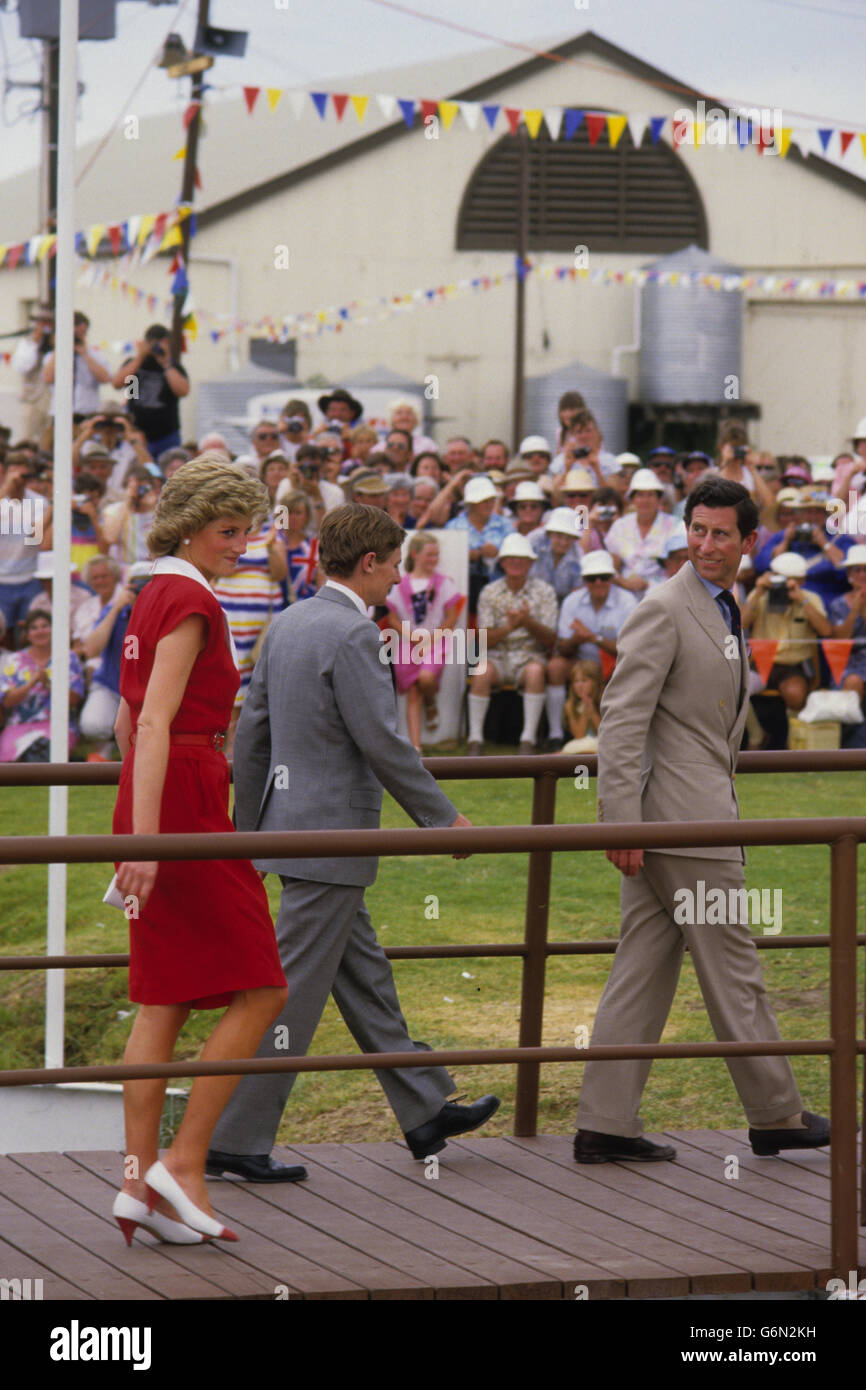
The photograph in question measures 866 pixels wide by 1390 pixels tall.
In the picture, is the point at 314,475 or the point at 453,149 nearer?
the point at 314,475

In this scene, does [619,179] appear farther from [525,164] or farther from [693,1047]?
[693,1047]

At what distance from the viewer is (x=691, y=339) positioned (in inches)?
1205

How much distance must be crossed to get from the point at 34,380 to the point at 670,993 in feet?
43.0

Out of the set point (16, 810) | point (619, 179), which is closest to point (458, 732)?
point (16, 810)

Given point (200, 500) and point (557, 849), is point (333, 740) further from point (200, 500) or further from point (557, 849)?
point (557, 849)

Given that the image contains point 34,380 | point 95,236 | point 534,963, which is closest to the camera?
point 534,963

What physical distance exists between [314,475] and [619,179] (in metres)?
19.7

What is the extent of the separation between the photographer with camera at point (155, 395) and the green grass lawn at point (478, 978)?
4127mm

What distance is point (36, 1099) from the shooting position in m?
6.91

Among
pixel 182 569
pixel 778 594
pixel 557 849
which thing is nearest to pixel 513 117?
pixel 778 594

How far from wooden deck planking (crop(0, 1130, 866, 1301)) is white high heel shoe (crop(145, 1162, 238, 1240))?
4cm

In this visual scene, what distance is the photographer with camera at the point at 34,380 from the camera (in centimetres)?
1669

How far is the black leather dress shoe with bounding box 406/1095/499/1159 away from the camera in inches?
200

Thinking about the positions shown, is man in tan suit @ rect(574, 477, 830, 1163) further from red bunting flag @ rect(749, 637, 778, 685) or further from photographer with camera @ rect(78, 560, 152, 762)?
red bunting flag @ rect(749, 637, 778, 685)
